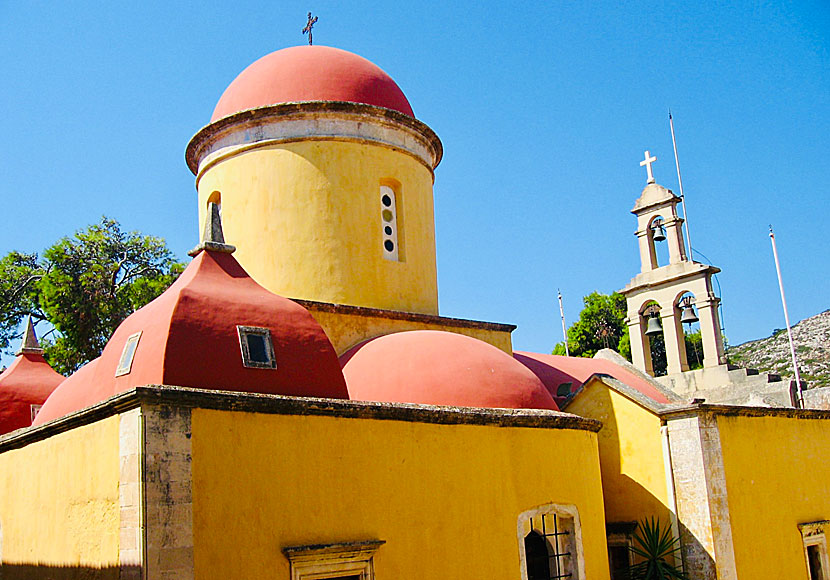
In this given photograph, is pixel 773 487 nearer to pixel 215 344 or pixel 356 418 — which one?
pixel 356 418

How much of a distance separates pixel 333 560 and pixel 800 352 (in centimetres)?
3247

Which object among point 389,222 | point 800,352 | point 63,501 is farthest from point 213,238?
point 800,352

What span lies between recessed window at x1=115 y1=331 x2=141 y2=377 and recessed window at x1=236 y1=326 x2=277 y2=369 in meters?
0.98

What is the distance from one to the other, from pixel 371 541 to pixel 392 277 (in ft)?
16.9

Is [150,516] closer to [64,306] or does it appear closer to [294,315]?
[294,315]

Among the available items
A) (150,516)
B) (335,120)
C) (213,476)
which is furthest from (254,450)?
(335,120)

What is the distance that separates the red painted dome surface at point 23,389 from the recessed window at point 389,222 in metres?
4.93

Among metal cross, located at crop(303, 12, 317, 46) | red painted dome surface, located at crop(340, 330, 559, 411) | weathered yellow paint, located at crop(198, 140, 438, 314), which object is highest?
metal cross, located at crop(303, 12, 317, 46)

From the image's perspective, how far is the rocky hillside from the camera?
3206 cm

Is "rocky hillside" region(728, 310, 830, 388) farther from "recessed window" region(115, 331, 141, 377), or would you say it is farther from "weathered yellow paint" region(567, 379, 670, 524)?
"recessed window" region(115, 331, 141, 377)

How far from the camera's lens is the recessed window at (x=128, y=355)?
26.3 feet

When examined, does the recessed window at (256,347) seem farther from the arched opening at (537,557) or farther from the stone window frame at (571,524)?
the arched opening at (537,557)

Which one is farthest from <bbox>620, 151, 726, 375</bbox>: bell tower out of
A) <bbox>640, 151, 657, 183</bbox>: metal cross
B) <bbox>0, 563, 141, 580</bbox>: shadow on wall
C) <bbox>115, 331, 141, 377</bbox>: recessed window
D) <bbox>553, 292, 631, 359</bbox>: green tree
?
<bbox>553, 292, 631, 359</bbox>: green tree

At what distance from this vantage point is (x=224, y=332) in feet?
26.3
